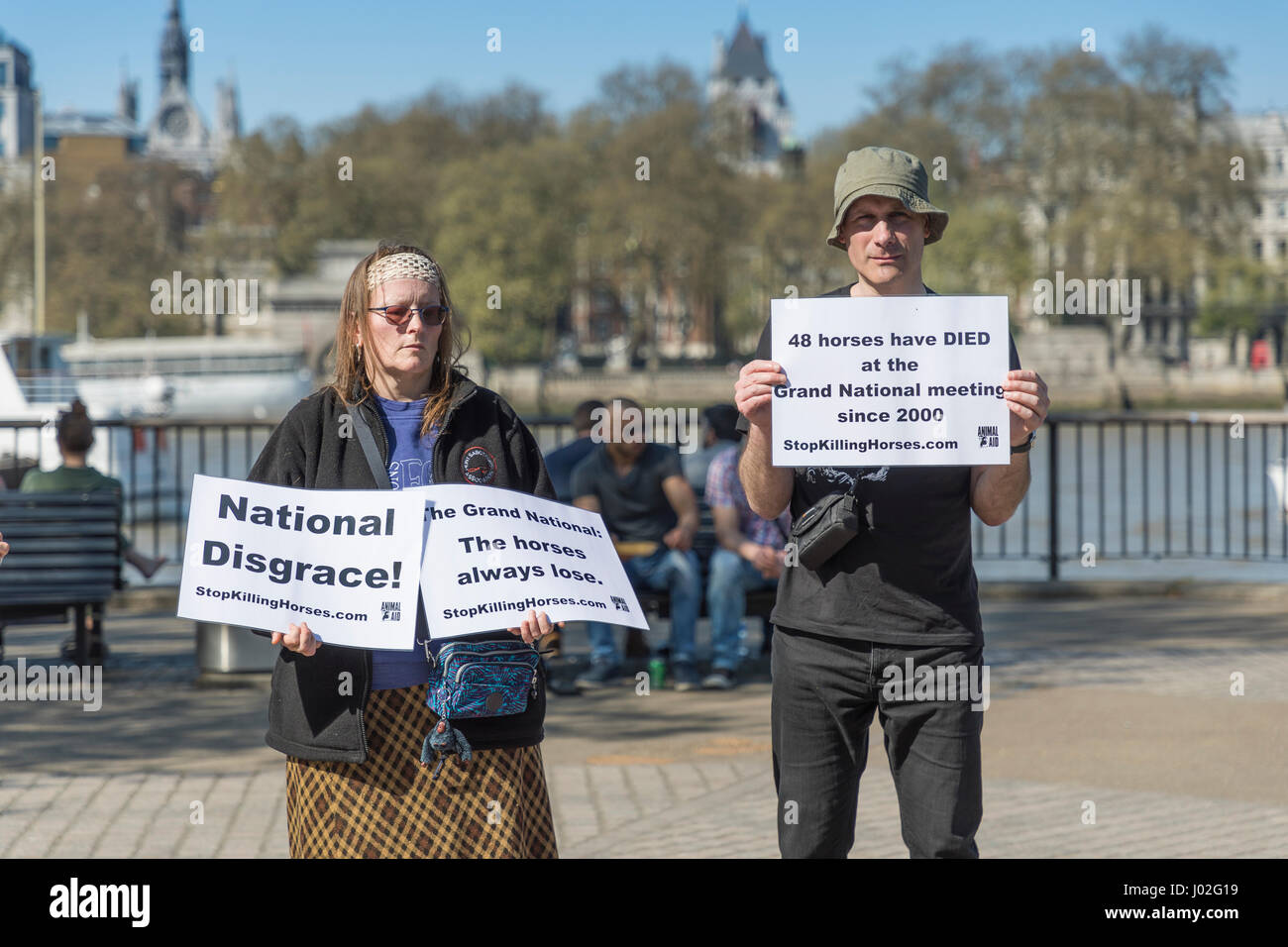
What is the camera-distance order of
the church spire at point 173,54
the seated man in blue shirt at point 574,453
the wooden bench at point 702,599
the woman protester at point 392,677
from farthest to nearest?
1. the church spire at point 173,54
2. the seated man in blue shirt at point 574,453
3. the wooden bench at point 702,599
4. the woman protester at point 392,677

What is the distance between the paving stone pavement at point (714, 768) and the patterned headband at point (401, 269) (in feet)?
8.43

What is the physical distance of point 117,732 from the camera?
24.5ft

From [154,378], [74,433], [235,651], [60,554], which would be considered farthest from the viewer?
[154,378]

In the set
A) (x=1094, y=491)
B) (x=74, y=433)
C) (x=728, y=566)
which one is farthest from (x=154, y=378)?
(x=728, y=566)

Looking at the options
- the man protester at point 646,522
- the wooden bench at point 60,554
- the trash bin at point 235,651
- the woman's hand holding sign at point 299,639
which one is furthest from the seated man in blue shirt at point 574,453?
the woman's hand holding sign at point 299,639

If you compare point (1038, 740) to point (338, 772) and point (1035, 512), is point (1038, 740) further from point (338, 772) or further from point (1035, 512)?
point (1035, 512)

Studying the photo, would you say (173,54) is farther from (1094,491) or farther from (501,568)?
(501,568)

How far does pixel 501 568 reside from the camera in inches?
138

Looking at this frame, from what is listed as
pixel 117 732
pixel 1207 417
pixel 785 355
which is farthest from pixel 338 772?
pixel 1207 417

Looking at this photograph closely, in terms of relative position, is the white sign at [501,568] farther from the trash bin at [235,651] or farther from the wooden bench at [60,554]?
the wooden bench at [60,554]

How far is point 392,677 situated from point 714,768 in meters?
3.54

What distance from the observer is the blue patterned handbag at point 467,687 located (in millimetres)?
3389

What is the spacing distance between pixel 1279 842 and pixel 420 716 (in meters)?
3.31

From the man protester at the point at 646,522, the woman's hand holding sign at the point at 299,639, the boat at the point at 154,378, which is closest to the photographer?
the woman's hand holding sign at the point at 299,639
